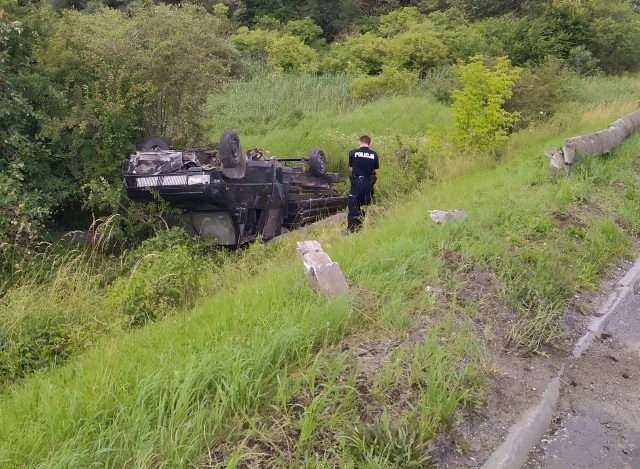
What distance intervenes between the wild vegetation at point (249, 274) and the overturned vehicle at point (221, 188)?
425 mm

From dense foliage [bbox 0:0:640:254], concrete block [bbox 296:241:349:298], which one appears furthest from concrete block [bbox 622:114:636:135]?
concrete block [bbox 296:241:349:298]

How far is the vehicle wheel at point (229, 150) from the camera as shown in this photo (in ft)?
27.3

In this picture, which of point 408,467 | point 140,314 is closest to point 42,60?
point 140,314

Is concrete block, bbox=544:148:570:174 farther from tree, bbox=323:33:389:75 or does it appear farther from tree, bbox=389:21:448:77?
tree, bbox=389:21:448:77

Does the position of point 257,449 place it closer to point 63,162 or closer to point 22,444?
point 22,444

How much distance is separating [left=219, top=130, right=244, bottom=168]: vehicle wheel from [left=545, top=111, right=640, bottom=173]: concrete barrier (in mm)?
4650

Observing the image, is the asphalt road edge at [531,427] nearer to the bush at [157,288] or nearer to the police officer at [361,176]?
the bush at [157,288]

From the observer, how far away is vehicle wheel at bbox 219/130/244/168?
27.3 ft

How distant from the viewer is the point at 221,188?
332 inches

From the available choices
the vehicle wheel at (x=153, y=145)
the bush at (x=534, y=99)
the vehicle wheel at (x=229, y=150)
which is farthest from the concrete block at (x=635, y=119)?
the vehicle wheel at (x=153, y=145)

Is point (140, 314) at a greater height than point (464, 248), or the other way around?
point (464, 248)

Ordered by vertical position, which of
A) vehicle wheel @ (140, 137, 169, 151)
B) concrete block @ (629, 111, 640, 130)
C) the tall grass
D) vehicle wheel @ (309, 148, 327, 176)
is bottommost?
the tall grass

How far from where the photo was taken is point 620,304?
18.4 feet

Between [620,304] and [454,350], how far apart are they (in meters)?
2.38
